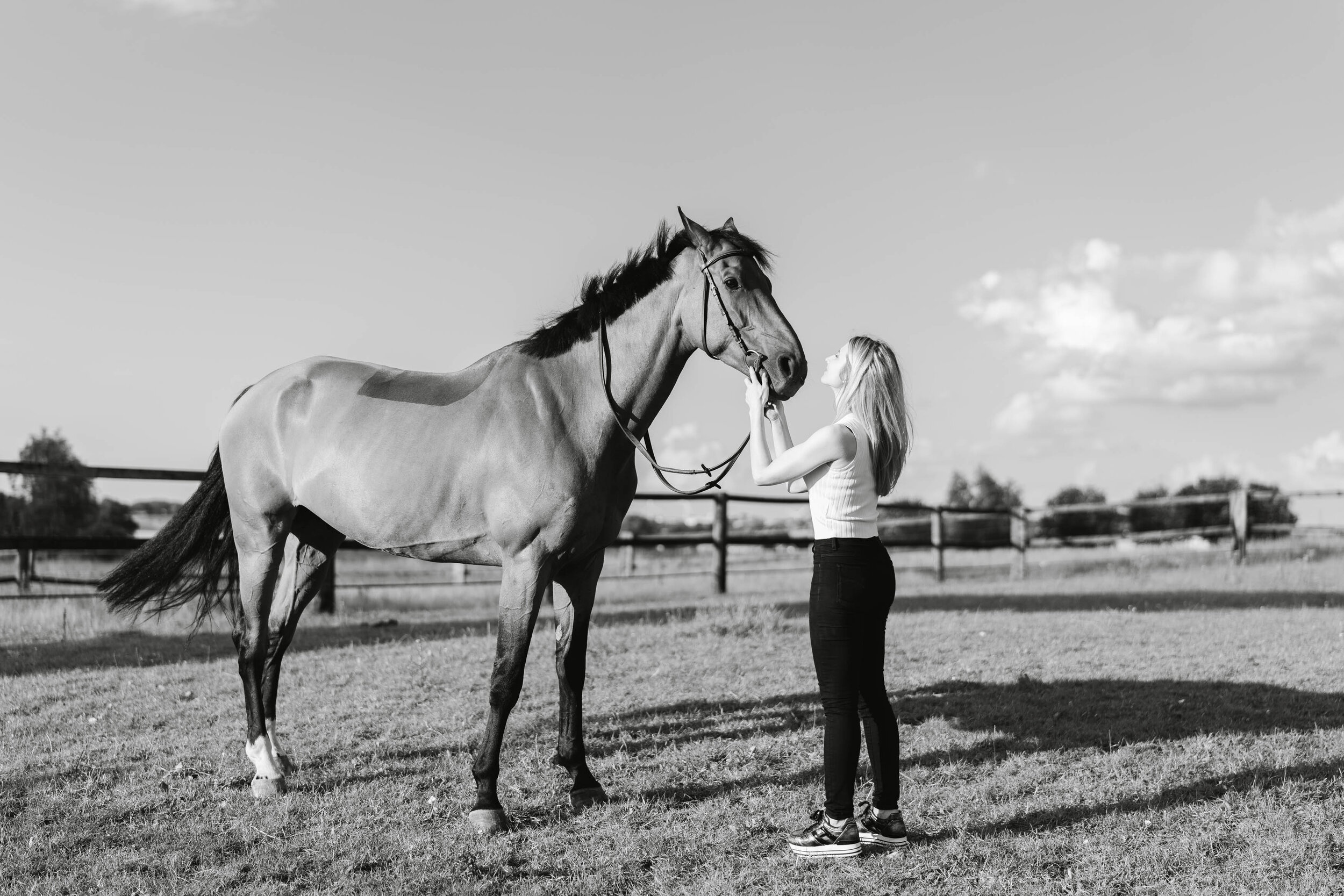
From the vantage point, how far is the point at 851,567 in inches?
143

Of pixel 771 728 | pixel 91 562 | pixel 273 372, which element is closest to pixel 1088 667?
pixel 771 728

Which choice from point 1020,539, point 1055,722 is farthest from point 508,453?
point 1020,539

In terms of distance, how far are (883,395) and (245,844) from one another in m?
3.13

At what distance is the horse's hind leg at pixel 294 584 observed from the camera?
5.29m

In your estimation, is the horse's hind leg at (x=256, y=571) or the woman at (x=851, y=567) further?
the horse's hind leg at (x=256, y=571)

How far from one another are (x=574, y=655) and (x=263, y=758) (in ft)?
5.31

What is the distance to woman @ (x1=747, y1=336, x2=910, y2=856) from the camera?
362 cm

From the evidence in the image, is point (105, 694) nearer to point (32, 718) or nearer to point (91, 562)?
point (32, 718)

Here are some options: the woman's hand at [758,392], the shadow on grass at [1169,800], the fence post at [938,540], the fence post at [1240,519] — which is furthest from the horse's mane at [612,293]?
the fence post at [1240,519]

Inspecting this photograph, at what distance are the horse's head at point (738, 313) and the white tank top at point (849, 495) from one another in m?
0.38

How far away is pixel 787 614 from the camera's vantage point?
451 inches

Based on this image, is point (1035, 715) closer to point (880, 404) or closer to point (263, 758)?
point (880, 404)

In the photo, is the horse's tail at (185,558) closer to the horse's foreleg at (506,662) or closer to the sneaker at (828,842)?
the horse's foreleg at (506,662)

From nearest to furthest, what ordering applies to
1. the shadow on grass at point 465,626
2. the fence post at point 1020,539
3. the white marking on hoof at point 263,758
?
the white marking on hoof at point 263,758 → the shadow on grass at point 465,626 → the fence post at point 1020,539
